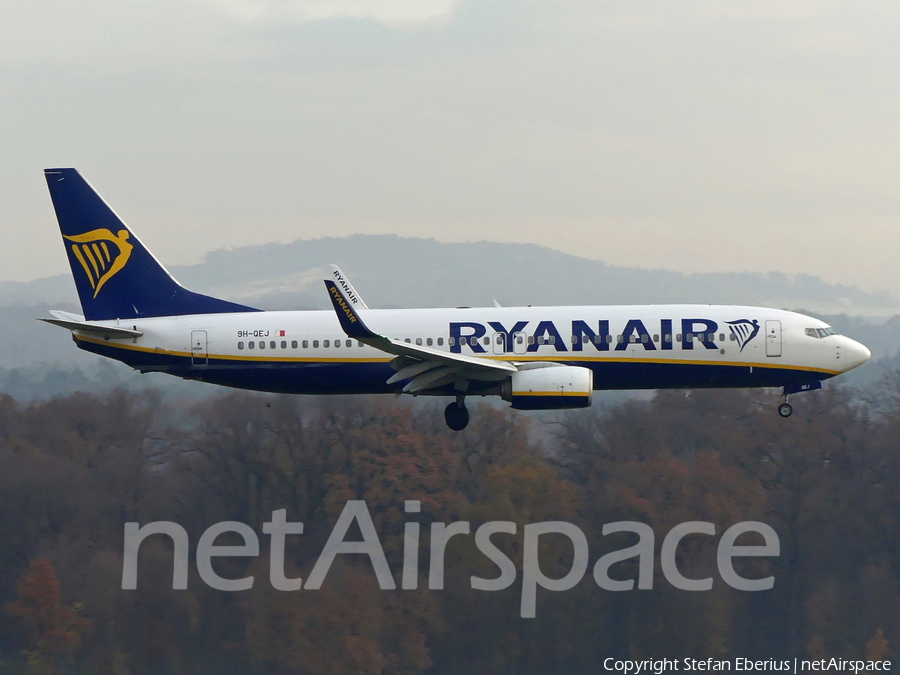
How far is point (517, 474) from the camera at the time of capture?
5672cm

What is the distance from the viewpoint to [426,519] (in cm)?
5900

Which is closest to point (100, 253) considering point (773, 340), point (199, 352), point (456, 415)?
point (199, 352)

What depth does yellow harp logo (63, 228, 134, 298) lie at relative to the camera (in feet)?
133

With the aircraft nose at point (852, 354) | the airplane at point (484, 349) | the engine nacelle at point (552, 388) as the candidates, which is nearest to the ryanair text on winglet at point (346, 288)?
the airplane at point (484, 349)

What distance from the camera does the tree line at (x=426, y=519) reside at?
51.8 meters

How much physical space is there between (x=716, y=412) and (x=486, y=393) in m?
33.0

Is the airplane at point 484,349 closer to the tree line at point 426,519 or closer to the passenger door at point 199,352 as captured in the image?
the passenger door at point 199,352

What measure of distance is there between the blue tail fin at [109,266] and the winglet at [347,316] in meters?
6.71

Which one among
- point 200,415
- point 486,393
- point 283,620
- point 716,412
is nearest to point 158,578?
point 283,620

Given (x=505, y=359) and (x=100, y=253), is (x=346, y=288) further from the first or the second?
(x=100, y=253)

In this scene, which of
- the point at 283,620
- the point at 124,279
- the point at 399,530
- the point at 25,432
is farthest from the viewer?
the point at 25,432

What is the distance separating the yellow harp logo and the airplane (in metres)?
1.97

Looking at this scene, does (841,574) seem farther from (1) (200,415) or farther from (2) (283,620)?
(1) (200,415)

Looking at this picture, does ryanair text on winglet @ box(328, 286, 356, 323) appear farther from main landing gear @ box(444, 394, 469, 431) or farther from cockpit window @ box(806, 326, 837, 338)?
cockpit window @ box(806, 326, 837, 338)
